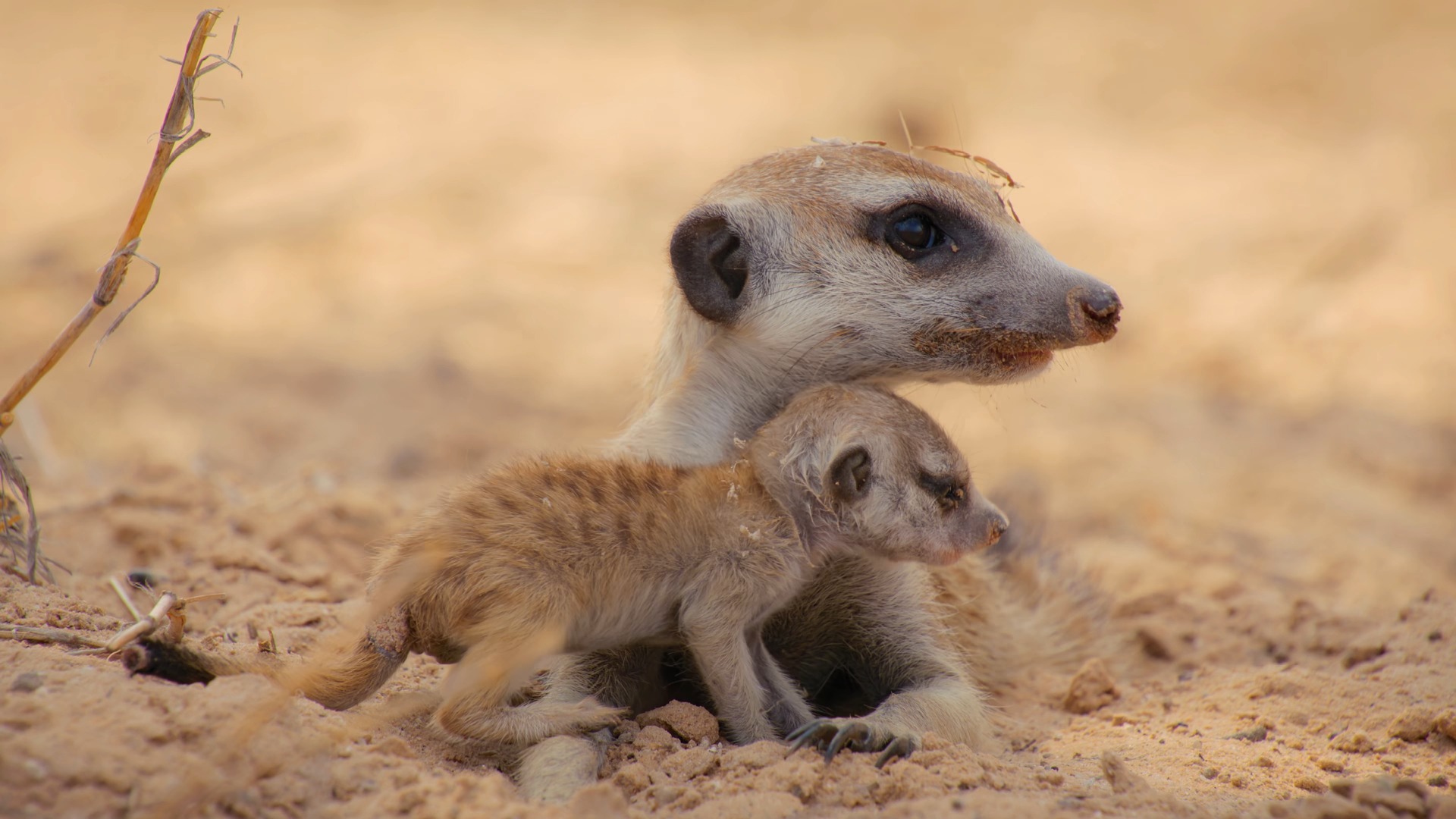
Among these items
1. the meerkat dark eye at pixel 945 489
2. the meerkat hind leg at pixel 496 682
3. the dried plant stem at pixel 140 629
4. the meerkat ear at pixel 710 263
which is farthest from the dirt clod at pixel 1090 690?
the dried plant stem at pixel 140 629

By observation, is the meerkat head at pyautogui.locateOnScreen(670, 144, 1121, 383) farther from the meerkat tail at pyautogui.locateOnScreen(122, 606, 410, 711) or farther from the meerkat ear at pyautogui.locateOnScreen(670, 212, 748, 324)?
the meerkat tail at pyautogui.locateOnScreen(122, 606, 410, 711)

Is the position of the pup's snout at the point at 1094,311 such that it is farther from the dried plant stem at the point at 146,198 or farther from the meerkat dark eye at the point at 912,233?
the dried plant stem at the point at 146,198

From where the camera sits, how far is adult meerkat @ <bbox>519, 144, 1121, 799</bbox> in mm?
3018

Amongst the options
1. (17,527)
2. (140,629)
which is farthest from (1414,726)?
(17,527)

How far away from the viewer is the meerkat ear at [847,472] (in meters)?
2.72

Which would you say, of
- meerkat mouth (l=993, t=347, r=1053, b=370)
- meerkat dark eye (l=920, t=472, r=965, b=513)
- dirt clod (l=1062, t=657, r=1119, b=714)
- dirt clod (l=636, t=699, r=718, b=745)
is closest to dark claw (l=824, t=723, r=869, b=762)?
dirt clod (l=636, t=699, r=718, b=745)

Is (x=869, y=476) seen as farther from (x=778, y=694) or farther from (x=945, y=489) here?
(x=778, y=694)

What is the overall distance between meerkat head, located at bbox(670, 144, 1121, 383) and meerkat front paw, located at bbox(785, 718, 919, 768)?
0.92 meters

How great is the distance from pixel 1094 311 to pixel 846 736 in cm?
121

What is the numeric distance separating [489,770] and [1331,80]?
1075 centimetres

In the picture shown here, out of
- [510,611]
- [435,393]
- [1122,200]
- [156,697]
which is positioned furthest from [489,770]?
[1122,200]

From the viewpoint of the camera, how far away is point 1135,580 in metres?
5.23

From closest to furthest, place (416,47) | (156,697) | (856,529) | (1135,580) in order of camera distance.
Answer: (156,697), (856,529), (1135,580), (416,47)

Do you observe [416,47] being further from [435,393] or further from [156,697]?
[156,697]
